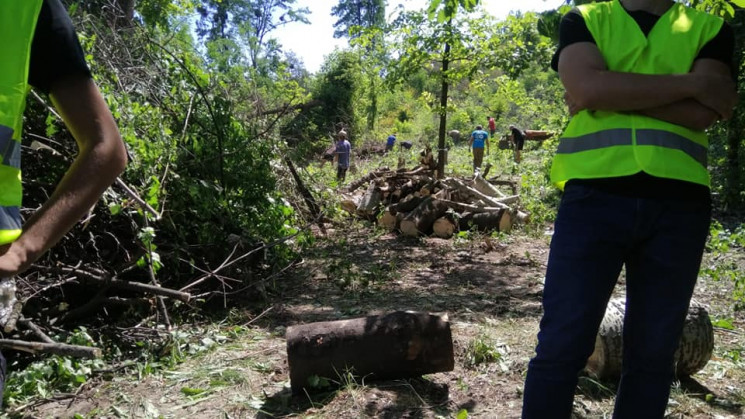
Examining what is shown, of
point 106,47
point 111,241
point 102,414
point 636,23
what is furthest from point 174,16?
point 636,23

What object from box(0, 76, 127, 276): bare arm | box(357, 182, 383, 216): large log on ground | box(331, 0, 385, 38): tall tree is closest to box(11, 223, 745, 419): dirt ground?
box(0, 76, 127, 276): bare arm

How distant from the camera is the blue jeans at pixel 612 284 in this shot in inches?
62.3

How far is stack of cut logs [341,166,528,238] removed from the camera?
8.04m

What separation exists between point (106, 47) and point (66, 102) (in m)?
4.54

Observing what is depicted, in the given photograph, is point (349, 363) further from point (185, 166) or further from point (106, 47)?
point (106, 47)

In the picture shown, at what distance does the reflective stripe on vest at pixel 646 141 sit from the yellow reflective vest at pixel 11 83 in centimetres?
145

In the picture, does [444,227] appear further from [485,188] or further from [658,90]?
[658,90]

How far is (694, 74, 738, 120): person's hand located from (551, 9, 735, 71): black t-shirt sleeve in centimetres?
8

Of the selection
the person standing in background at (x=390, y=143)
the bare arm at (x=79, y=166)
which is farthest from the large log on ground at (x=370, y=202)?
the person standing in background at (x=390, y=143)

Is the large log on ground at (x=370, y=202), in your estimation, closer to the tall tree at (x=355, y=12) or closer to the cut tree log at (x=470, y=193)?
the cut tree log at (x=470, y=193)

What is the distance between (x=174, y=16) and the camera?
47.1 feet

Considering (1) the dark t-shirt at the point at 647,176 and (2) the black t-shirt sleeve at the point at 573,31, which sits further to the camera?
(2) the black t-shirt sleeve at the point at 573,31

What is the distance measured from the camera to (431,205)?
321 inches

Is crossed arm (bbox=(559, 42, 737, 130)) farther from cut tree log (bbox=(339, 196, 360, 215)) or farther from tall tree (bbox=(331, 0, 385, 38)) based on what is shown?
tall tree (bbox=(331, 0, 385, 38))
